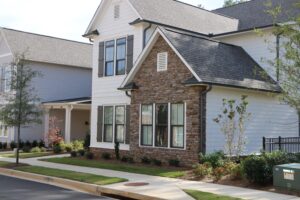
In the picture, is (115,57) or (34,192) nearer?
(34,192)

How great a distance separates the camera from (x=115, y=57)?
2412 centimetres

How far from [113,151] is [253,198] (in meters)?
12.3

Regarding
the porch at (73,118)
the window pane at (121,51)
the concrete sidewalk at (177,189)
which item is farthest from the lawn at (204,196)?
the porch at (73,118)

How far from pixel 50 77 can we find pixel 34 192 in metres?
22.4

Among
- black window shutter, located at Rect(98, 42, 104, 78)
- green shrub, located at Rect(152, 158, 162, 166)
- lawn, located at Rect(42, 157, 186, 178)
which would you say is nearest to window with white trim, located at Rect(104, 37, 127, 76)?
black window shutter, located at Rect(98, 42, 104, 78)

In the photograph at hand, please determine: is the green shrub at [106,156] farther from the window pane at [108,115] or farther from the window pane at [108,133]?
the window pane at [108,115]

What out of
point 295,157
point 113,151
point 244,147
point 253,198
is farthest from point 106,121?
point 253,198

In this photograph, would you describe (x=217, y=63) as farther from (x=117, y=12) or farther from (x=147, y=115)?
(x=117, y=12)

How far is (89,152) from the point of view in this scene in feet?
79.2

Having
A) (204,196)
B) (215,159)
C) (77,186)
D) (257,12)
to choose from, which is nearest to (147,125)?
(215,159)

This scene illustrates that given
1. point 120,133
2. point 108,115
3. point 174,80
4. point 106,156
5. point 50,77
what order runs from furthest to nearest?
point 50,77
point 108,115
point 120,133
point 106,156
point 174,80

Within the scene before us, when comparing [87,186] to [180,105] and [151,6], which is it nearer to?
[180,105]

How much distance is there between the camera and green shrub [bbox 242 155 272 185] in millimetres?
13430

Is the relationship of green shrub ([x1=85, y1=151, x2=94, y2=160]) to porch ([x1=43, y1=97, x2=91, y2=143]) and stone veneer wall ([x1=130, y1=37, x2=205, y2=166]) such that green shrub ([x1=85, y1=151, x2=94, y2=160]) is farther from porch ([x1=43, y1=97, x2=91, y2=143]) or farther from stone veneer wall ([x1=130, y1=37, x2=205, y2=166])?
porch ([x1=43, y1=97, x2=91, y2=143])
